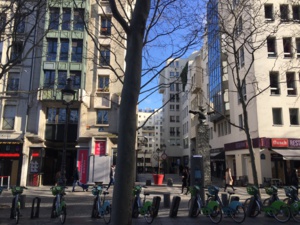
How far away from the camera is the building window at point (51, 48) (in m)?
27.4

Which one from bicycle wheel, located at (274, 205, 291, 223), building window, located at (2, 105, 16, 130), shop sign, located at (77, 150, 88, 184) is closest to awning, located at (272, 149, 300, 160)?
bicycle wheel, located at (274, 205, 291, 223)

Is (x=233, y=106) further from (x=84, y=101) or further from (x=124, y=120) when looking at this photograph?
(x=124, y=120)

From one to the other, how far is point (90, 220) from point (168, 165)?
6060cm

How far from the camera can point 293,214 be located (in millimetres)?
9211

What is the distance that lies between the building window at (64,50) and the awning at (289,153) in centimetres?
2042

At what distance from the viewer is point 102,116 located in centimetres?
2772

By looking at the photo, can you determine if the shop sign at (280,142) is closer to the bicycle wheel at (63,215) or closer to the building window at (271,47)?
the building window at (271,47)

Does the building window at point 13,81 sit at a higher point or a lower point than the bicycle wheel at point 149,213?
higher

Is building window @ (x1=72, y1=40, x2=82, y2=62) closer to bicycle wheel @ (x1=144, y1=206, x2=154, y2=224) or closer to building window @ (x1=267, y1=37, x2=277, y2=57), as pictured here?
building window @ (x1=267, y1=37, x2=277, y2=57)

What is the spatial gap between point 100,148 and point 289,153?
16.0 meters

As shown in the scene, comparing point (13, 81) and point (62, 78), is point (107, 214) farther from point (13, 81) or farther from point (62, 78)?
point (13, 81)

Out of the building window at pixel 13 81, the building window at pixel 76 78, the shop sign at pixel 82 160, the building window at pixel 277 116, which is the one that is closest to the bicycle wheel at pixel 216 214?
the shop sign at pixel 82 160

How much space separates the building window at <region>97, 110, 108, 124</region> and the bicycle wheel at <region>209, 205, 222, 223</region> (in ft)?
63.5

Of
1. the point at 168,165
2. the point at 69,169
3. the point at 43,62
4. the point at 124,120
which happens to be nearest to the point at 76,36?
the point at 43,62
